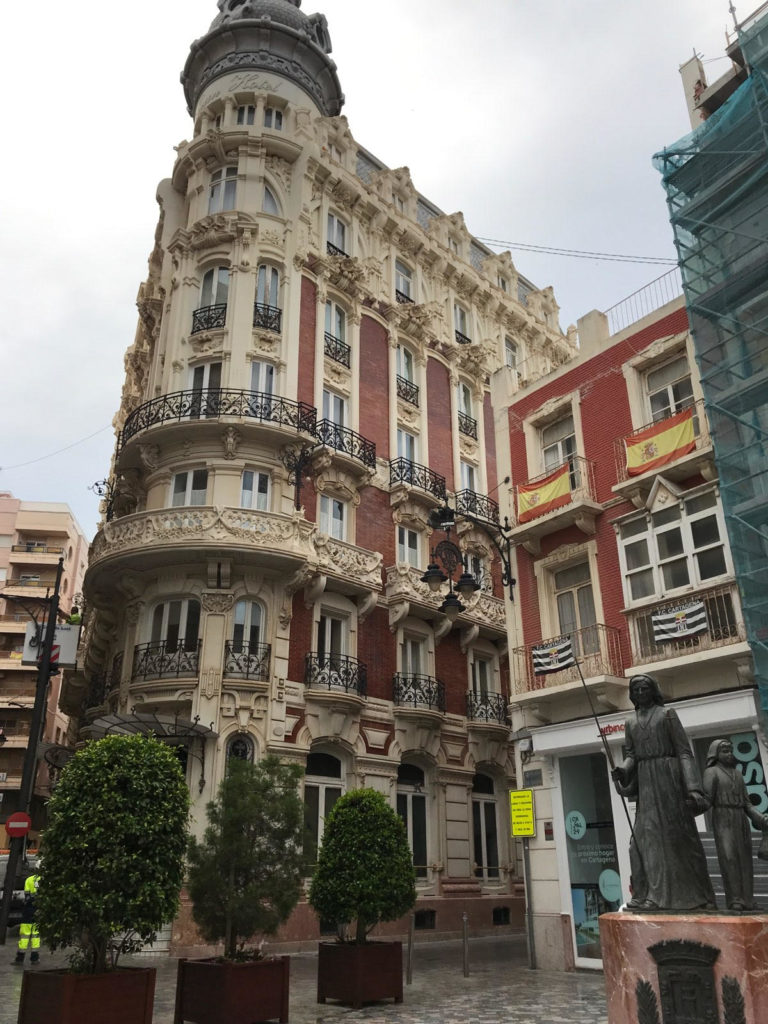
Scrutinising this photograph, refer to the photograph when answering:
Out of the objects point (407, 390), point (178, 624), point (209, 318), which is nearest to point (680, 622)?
point (178, 624)

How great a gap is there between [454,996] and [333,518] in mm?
15307

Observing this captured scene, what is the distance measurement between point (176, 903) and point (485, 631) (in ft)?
67.3

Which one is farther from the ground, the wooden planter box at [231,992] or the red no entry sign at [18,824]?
the red no entry sign at [18,824]

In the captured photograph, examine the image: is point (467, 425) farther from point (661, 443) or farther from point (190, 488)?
point (661, 443)

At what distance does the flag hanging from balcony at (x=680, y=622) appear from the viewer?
50.9ft

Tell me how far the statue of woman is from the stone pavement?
12.8 feet

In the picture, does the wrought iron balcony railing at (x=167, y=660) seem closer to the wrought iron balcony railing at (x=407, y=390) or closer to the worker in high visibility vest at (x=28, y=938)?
the worker in high visibility vest at (x=28, y=938)

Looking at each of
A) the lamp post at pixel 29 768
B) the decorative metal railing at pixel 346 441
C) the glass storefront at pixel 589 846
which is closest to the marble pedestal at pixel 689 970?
the glass storefront at pixel 589 846

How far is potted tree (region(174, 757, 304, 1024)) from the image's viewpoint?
10.6 m

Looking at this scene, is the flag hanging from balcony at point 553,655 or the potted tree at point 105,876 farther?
the flag hanging from balcony at point 553,655

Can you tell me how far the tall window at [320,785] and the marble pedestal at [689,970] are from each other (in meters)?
15.2

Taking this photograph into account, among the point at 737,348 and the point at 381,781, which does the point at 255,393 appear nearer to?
the point at 381,781

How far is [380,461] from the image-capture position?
28500mm

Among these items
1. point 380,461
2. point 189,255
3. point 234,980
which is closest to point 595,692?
point 234,980
